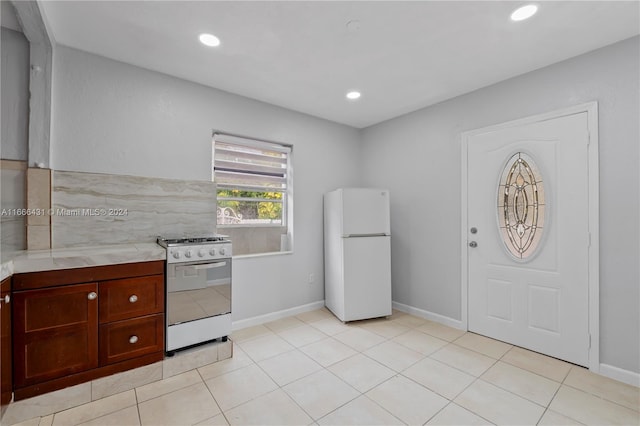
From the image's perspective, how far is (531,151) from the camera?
265cm

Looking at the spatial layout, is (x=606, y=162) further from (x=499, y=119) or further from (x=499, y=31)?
(x=499, y=31)

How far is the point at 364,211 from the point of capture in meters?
3.46

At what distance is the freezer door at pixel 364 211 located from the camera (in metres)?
3.40

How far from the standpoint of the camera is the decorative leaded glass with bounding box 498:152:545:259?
2637 millimetres

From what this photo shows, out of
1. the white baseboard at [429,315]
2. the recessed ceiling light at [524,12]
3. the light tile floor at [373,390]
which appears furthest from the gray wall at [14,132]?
the white baseboard at [429,315]

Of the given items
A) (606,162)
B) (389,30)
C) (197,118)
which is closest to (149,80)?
(197,118)

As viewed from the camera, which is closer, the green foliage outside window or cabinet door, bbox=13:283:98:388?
cabinet door, bbox=13:283:98:388

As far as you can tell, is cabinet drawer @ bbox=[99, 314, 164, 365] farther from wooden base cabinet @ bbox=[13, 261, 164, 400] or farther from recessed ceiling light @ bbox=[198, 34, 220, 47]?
recessed ceiling light @ bbox=[198, 34, 220, 47]

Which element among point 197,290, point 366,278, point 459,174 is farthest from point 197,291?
point 459,174

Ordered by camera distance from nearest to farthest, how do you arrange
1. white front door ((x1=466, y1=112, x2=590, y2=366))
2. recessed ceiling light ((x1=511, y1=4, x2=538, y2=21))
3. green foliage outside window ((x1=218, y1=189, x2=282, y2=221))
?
recessed ceiling light ((x1=511, y1=4, x2=538, y2=21)) → white front door ((x1=466, y1=112, x2=590, y2=366)) → green foliage outside window ((x1=218, y1=189, x2=282, y2=221))

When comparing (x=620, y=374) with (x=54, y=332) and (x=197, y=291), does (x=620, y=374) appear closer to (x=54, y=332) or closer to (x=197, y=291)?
(x=197, y=291)

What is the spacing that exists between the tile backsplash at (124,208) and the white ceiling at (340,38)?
1.05m

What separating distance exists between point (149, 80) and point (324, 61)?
161 centimetres

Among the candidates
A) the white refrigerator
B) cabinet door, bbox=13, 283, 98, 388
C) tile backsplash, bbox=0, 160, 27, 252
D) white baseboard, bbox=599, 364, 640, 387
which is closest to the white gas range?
cabinet door, bbox=13, 283, 98, 388
